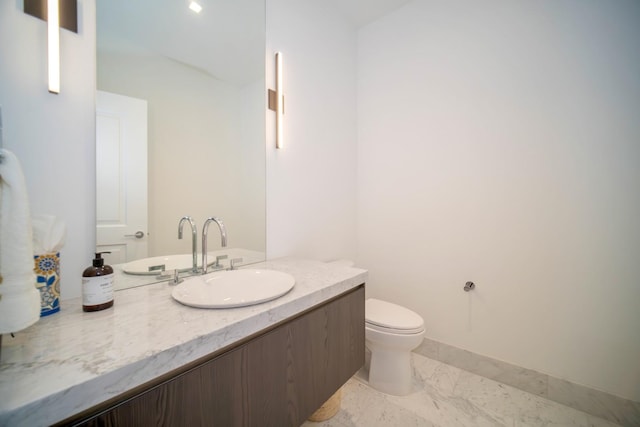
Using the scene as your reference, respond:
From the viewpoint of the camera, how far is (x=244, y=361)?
0.71 m

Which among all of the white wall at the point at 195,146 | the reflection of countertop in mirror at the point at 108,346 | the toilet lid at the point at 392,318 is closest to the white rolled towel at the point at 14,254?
the reflection of countertop in mirror at the point at 108,346

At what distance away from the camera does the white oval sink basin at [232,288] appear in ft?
2.62

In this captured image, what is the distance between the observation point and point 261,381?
74 cm

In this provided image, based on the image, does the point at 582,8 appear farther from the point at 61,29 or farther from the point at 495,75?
the point at 61,29

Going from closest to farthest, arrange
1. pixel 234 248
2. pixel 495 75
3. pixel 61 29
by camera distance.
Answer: pixel 61 29
pixel 234 248
pixel 495 75

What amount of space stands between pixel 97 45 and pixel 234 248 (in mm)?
992

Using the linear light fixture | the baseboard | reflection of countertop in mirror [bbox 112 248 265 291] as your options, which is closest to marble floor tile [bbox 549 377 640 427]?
the baseboard

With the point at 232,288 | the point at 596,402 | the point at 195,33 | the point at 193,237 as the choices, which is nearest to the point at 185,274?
the point at 193,237

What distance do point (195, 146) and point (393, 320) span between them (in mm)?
1466

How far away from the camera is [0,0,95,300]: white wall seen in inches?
30.0

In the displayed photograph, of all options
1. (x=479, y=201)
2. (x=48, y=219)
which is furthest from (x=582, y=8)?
(x=48, y=219)

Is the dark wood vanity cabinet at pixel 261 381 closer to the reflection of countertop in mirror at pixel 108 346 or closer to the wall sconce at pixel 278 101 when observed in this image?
the reflection of countertop in mirror at pixel 108 346

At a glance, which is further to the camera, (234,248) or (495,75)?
(495,75)

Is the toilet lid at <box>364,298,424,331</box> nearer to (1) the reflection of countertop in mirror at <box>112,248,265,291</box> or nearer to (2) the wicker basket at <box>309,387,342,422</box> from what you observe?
(2) the wicker basket at <box>309,387,342,422</box>
